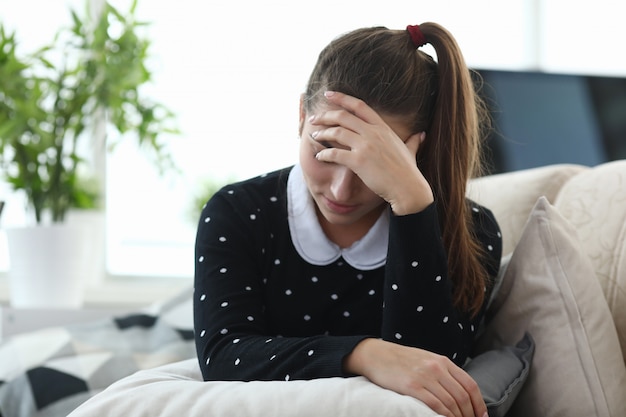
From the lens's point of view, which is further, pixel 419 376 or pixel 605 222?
pixel 605 222

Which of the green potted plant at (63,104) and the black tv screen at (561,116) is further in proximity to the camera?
the green potted plant at (63,104)

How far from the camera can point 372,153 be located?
1086 millimetres

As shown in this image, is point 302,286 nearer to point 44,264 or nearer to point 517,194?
point 517,194

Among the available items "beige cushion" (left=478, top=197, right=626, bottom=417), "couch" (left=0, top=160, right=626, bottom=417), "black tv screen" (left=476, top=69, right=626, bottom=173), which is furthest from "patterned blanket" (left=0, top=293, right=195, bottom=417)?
"black tv screen" (left=476, top=69, right=626, bottom=173)

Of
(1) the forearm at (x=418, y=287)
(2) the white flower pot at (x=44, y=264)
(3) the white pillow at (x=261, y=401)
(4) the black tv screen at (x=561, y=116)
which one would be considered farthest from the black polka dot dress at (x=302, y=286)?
(2) the white flower pot at (x=44, y=264)

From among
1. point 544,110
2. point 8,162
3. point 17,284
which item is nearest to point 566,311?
point 544,110

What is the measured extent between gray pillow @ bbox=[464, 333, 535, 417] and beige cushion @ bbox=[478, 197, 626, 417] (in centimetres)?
2

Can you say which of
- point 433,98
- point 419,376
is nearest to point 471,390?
point 419,376

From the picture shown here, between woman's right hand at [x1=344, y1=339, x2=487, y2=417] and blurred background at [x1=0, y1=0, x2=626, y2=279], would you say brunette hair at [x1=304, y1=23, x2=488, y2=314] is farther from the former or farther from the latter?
blurred background at [x1=0, y1=0, x2=626, y2=279]

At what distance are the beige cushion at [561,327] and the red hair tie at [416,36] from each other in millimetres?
304

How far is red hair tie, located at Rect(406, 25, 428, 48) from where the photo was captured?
120 centimetres

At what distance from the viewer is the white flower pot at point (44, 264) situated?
97.1 inches

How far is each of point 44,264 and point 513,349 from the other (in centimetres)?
172

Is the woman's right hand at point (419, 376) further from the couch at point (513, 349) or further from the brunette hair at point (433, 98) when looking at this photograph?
the brunette hair at point (433, 98)
